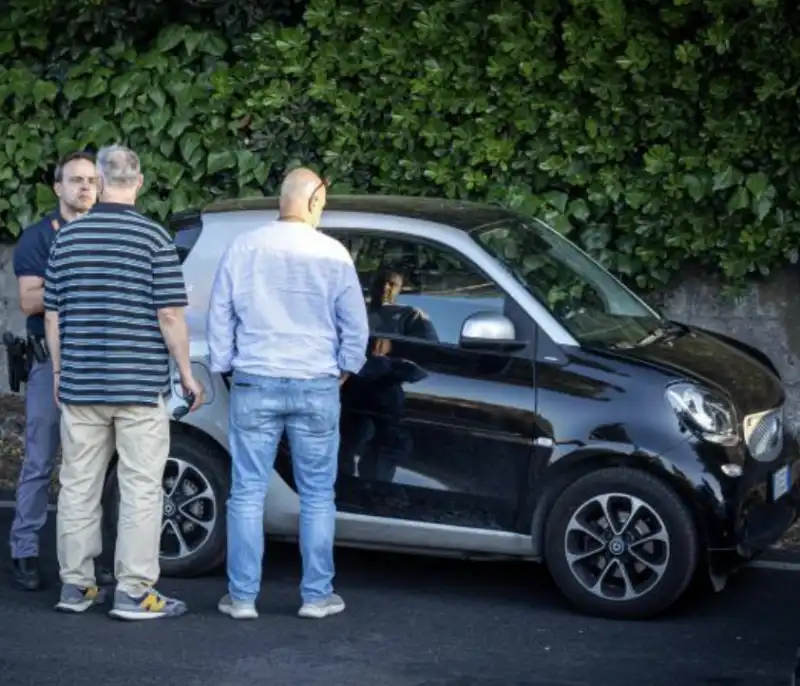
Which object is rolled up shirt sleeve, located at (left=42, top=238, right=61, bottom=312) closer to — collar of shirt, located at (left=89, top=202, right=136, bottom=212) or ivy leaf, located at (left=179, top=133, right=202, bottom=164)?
collar of shirt, located at (left=89, top=202, right=136, bottom=212)

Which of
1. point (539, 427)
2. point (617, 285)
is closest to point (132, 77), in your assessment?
point (617, 285)

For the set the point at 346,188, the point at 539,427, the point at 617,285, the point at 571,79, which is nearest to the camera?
the point at 539,427

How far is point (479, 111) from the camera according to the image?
1163 centimetres

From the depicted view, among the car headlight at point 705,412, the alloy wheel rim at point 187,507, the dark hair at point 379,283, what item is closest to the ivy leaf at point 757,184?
the car headlight at point 705,412

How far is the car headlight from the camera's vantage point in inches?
313

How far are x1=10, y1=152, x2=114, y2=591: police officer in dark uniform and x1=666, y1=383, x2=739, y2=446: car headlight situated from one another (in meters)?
2.73

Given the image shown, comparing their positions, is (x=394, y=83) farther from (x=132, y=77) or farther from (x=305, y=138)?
(x=132, y=77)

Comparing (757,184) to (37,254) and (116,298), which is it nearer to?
(37,254)

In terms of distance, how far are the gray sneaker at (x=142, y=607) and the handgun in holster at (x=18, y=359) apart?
1169mm

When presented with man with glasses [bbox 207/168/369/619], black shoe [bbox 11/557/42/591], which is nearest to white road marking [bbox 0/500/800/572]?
man with glasses [bbox 207/168/369/619]

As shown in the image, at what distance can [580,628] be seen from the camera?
7.93m

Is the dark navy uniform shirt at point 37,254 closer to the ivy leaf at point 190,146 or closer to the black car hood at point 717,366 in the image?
the black car hood at point 717,366

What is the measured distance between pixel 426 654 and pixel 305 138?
17.7ft

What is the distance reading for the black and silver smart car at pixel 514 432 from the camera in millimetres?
7930
